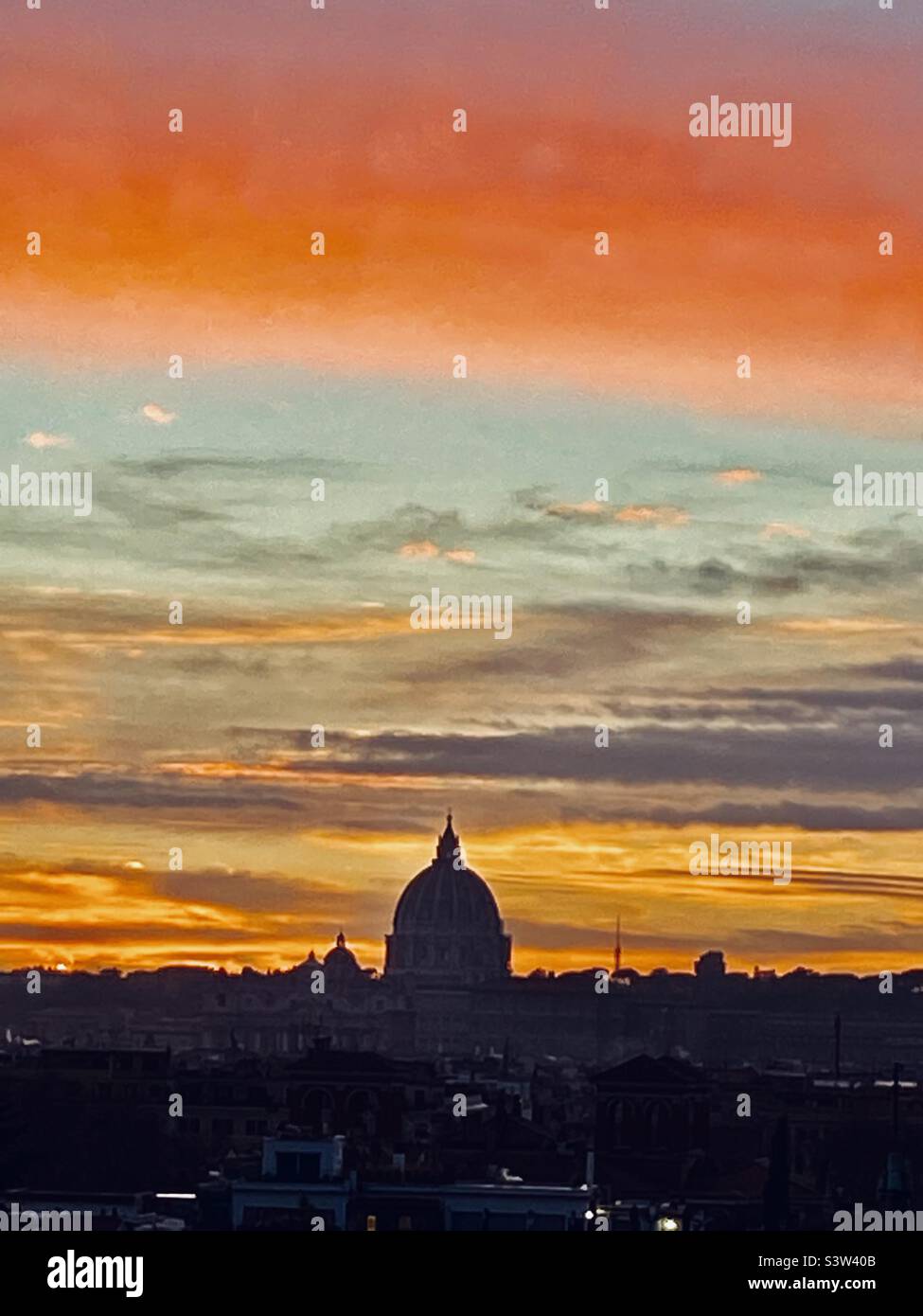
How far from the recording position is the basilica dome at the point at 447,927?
12100 cm

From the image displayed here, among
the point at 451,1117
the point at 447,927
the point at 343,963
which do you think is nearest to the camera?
the point at 451,1117

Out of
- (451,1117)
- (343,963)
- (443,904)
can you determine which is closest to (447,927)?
(443,904)

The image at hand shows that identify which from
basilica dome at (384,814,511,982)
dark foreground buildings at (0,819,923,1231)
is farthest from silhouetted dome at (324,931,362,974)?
basilica dome at (384,814,511,982)

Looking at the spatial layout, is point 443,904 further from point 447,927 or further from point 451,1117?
point 451,1117

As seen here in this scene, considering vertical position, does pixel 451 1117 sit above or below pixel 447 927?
below

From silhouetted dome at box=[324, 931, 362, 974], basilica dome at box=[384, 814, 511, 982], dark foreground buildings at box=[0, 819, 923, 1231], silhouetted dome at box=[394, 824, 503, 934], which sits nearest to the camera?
dark foreground buildings at box=[0, 819, 923, 1231]

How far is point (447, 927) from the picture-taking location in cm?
12588

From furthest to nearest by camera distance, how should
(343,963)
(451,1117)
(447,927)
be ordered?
(447,927), (343,963), (451,1117)

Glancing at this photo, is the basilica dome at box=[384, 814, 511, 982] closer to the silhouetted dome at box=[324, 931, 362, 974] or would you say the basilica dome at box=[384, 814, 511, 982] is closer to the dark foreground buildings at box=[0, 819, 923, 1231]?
the silhouetted dome at box=[324, 931, 362, 974]

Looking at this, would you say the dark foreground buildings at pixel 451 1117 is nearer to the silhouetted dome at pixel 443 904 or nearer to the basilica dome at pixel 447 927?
the basilica dome at pixel 447 927

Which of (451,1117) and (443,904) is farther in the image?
(443,904)

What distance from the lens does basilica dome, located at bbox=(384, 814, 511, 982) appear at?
397ft
